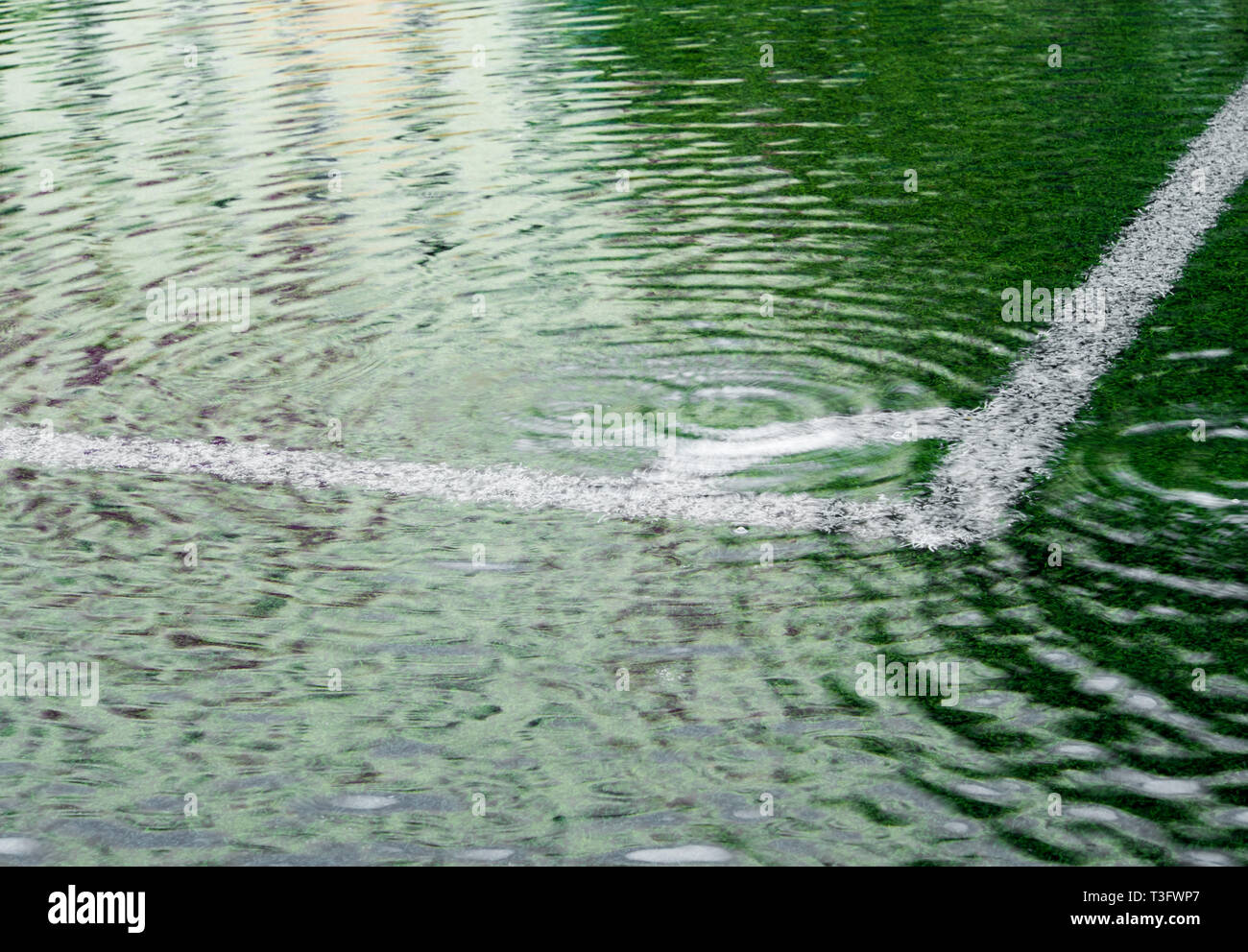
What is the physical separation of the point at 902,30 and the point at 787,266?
16.4ft

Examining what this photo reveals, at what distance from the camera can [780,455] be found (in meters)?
3.60

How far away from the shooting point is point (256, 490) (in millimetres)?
3547

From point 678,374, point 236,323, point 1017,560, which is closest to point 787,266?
point 678,374

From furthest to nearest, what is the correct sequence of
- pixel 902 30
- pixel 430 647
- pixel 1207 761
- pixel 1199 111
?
1. pixel 902 30
2. pixel 1199 111
3. pixel 430 647
4. pixel 1207 761

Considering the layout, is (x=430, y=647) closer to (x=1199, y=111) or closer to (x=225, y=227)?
(x=225, y=227)

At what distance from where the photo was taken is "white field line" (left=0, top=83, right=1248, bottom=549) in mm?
3277

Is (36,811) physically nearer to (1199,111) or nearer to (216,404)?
(216,404)

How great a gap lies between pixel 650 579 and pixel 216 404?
163 cm

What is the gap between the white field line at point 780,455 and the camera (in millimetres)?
3277

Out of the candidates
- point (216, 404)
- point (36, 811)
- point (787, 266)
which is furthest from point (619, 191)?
point (36, 811)

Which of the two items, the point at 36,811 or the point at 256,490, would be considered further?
the point at 256,490

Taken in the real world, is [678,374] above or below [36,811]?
above
